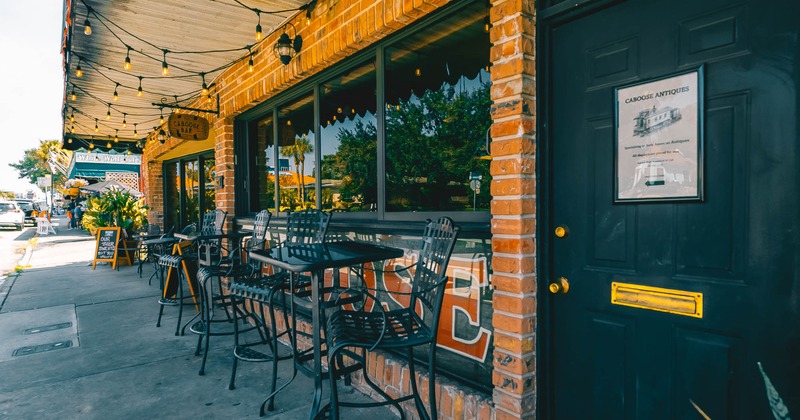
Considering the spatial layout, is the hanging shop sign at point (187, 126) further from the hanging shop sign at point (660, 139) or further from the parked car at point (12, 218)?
the parked car at point (12, 218)

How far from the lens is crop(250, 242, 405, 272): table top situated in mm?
2055

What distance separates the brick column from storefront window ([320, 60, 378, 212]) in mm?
1464

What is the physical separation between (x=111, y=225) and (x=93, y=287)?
2.62 m

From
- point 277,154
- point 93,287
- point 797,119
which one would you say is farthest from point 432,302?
point 93,287

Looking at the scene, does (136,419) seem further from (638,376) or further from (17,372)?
(638,376)

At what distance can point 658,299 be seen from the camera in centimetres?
168

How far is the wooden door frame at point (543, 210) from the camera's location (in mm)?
2018

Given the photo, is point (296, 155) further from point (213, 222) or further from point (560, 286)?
point (560, 286)

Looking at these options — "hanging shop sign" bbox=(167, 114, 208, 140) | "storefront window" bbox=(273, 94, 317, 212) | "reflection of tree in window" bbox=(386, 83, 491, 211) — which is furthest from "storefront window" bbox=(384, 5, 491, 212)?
"hanging shop sign" bbox=(167, 114, 208, 140)

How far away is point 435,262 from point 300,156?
271 cm

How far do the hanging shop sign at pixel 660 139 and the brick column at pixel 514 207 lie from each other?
0.38m

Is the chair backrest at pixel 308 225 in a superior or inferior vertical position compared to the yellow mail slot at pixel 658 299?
superior

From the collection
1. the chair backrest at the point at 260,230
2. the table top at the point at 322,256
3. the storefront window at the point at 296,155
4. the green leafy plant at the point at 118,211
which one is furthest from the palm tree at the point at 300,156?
the green leafy plant at the point at 118,211

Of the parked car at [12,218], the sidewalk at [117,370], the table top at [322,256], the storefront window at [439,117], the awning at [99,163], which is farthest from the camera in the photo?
the parked car at [12,218]
